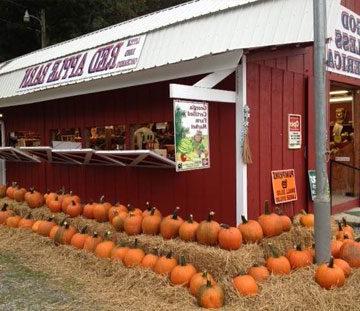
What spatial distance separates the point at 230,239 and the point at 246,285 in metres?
0.65

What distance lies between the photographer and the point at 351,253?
566cm

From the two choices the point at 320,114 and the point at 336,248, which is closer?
the point at 320,114

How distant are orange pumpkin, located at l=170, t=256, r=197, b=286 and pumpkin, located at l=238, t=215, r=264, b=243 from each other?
2.54 ft

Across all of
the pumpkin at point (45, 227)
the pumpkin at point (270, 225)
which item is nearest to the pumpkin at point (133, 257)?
the pumpkin at point (270, 225)

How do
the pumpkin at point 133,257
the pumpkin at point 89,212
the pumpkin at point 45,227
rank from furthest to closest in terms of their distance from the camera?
the pumpkin at point 45,227 → the pumpkin at point 89,212 → the pumpkin at point 133,257

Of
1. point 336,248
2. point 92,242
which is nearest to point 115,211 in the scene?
point 92,242

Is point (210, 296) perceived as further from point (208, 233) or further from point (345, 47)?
point (345, 47)

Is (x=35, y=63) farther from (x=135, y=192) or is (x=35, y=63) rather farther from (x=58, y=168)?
(x=135, y=192)

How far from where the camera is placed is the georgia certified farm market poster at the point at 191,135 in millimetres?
5848

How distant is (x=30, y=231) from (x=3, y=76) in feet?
16.6

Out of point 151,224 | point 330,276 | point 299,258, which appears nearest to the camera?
point 330,276

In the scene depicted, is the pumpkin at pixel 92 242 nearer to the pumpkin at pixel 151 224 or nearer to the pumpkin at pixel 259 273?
the pumpkin at pixel 151 224

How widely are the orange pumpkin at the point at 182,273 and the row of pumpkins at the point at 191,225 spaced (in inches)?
15.4

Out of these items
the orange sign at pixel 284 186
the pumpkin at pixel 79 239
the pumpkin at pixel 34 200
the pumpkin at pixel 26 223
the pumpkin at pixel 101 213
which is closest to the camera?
the orange sign at pixel 284 186
